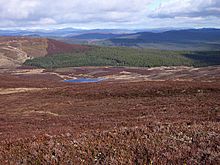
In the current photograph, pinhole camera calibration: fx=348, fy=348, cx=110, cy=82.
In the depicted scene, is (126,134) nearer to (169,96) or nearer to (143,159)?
(143,159)

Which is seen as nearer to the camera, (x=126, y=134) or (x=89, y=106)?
(x=126, y=134)

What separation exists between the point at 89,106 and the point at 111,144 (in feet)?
74.4

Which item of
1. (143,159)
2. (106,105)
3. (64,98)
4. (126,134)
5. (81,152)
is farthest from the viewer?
(64,98)

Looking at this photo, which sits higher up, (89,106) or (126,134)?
(126,134)

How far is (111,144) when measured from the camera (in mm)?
10086

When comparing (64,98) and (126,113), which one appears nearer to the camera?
(126,113)

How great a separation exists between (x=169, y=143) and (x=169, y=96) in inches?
1024

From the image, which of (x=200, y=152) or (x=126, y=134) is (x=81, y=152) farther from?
(x=200, y=152)

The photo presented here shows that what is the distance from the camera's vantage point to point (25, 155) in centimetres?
996

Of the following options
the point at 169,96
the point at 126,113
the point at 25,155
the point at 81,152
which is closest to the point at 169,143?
the point at 81,152

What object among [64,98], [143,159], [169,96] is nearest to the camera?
[143,159]

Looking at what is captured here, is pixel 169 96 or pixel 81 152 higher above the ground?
pixel 81 152

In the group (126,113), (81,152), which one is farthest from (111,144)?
(126,113)

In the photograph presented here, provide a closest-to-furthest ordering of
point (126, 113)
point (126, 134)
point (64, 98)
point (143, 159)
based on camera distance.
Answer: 1. point (143, 159)
2. point (126, 134)
3. point (126, 113)
4. point (64, 98)
